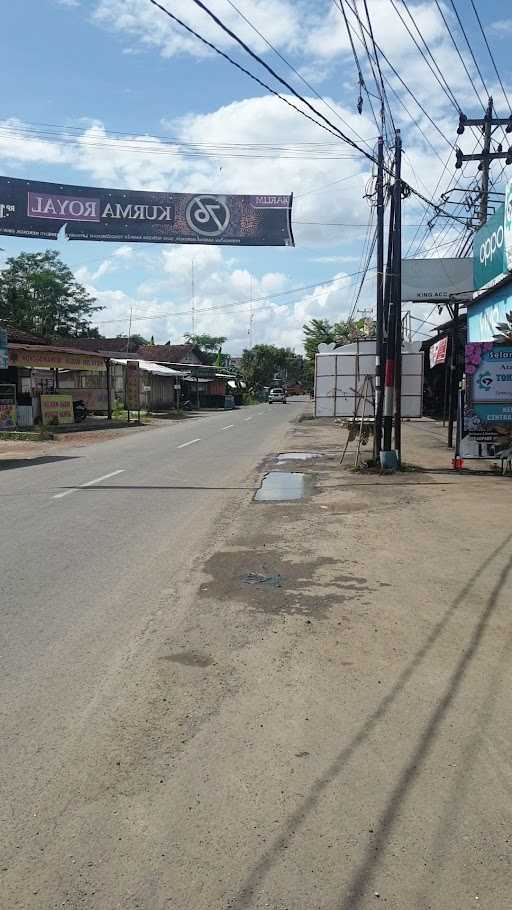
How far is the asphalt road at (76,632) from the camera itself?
2977 mm

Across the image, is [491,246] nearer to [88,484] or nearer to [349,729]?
[88,484]

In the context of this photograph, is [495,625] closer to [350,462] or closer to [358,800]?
[358,800]

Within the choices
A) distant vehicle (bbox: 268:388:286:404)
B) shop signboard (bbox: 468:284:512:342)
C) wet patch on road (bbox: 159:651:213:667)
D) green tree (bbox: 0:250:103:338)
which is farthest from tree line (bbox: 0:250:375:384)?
wet patch on road (bbox: 159:651:213:667)

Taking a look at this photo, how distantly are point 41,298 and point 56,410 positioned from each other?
98.2ft

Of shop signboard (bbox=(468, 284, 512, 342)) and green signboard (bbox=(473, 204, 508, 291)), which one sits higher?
green signboard (bbox=(473, 204, 508, 291))

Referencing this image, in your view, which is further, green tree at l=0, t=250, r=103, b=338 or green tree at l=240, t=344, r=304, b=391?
green tree at l=240, t=344, r=304, b=391

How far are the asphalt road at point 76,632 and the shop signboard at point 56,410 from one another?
665 inches

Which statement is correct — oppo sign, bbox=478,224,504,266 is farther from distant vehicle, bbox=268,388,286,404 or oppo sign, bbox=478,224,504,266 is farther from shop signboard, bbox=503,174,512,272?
distant vehicle, bbox=268,388,286,404

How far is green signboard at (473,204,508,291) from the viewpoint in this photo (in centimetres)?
1667

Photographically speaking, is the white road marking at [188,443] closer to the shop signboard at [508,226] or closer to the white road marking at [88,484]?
the white road marking at [88,484]

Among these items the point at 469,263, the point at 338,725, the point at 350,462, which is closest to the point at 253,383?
the point at 469,263

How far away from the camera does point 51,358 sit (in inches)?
1139

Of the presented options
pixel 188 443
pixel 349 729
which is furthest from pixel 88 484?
pixel 349 729

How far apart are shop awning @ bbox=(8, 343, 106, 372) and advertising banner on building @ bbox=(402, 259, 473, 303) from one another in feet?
46.1
